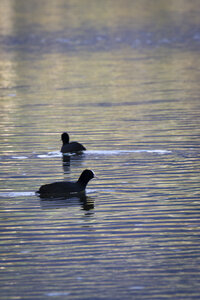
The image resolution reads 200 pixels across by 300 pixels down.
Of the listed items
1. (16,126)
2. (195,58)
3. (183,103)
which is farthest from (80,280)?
(195,58)

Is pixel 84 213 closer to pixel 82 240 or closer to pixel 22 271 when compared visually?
pixel 82 240

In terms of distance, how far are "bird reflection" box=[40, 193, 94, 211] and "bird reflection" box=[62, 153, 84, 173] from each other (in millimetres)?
3019

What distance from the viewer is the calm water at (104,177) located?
11047mm

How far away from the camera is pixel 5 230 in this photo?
13.3 m

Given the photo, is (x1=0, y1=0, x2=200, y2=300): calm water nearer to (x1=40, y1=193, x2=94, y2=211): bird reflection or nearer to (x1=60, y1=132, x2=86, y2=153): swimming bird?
(x1=40, y1=193, x2=94, y2=211): bird reflection

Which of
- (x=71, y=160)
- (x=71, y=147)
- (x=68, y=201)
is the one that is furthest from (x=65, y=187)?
(x=71, y=147)

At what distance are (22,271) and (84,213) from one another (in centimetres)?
315

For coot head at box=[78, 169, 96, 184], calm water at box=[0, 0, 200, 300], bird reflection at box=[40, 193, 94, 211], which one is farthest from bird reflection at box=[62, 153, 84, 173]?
bird reflection at box=[40, 193, 94, 211]

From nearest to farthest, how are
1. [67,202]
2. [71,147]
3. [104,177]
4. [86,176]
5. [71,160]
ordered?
[67,202] < [86,176] < [104,177] < [71,160] < [71,147]

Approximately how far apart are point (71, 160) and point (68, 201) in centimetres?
431

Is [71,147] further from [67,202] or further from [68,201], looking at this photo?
[67,202]

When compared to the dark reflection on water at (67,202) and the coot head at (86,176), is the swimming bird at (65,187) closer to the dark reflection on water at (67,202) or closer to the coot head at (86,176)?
the coot head at (86,176)

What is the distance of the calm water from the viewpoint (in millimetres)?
11047

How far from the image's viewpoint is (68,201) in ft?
50.3
